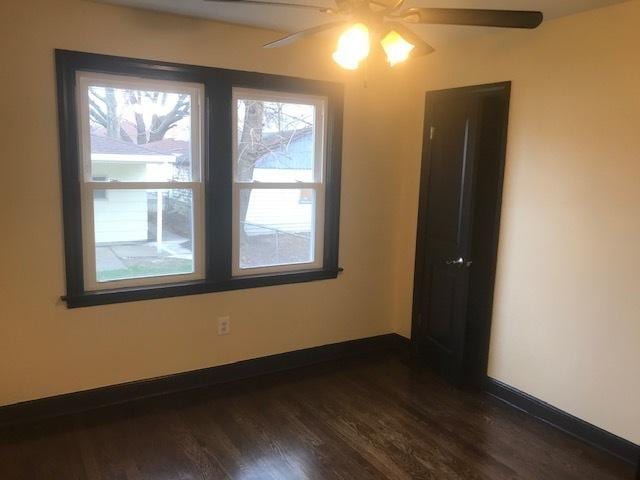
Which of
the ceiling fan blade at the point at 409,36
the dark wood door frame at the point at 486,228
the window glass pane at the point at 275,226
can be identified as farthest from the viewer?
the window glass pane at the point at 275,226

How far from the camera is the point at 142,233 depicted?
3.07 meters

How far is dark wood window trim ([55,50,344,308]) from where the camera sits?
108 inches

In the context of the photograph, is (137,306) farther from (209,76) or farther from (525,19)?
(525,19)

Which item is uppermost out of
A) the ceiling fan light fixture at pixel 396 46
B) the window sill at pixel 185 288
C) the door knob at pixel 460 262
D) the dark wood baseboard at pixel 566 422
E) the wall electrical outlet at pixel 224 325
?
the ceiling fan light fixture at pixel 396 46

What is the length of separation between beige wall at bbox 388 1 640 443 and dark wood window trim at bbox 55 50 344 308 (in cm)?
106

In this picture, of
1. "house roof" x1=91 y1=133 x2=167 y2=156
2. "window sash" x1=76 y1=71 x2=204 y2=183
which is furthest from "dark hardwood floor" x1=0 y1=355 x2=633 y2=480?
"house roof" x1=91 y1=133 x2=167 y2=156

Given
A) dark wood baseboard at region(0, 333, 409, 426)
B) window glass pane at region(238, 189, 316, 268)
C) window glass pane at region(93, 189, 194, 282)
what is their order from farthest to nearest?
window glass pane at region(238, 189, 316, 268)
window glass pane at region(93, 189, 194, 282)
dark wood baseboard at region(0, 333, 409, 426)

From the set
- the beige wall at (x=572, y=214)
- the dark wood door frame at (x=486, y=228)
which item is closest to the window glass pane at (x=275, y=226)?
the dark wood door frame at (x=486, y=228)

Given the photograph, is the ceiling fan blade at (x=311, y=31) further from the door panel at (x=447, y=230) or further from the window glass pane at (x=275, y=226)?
the door panel at (x=447, y=230)

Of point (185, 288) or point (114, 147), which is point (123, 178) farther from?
point (185, 288)

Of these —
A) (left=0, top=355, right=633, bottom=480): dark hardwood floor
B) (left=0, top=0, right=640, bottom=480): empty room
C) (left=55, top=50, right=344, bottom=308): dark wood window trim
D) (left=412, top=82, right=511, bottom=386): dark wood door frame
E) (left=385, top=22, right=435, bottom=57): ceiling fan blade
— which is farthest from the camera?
(left=412, top=82, right=511, bottom=386): dark wood door frame

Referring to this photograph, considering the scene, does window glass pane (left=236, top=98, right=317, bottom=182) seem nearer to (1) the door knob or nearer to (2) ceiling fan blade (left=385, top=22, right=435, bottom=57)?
(1) the door knob

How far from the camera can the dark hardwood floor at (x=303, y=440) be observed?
2.49 metres

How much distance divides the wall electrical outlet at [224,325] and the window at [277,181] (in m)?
0.30
